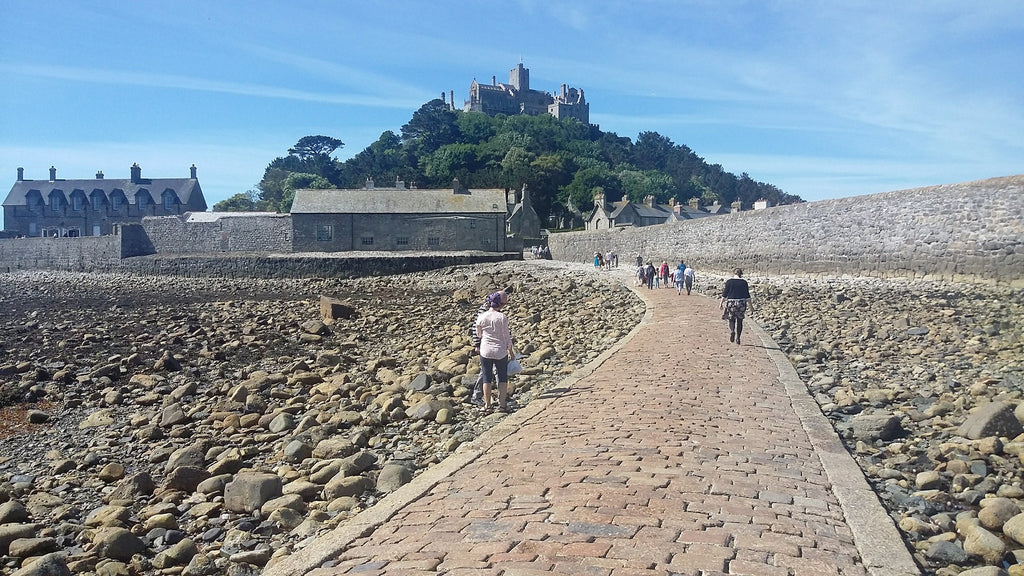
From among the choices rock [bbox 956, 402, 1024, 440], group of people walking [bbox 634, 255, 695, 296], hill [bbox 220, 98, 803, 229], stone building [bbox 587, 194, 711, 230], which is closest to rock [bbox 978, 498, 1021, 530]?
rock [bbox 956, 402, 1024, 440]

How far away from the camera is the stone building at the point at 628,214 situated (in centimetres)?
6506

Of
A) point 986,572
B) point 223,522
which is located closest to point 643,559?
point 986,572

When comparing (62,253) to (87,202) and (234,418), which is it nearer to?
(87,202)

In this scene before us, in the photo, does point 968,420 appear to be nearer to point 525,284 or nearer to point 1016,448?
point 1016,448

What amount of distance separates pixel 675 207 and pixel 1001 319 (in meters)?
69.2

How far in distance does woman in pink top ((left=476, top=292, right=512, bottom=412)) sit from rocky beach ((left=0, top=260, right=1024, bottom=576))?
385 mm

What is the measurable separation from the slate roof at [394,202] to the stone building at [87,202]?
30.4 m

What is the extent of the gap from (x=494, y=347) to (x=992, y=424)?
503 cm

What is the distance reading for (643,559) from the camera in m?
3.81

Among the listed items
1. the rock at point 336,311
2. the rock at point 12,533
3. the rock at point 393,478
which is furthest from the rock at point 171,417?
the rock at point 336,311

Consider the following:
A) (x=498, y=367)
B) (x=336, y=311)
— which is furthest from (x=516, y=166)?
(x=498, y=367)

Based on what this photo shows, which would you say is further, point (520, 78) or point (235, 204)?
point (520, 78)

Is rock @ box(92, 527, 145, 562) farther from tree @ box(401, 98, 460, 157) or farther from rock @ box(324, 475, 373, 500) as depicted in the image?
tree @ box(401, 98, 460, 157)

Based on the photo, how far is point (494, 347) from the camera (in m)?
8.43
